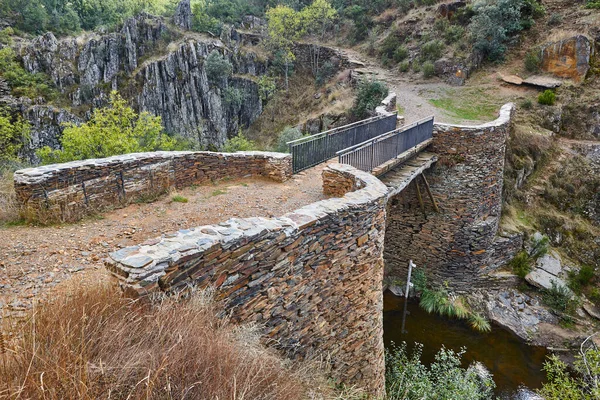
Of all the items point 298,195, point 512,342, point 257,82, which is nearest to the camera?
point 298,195

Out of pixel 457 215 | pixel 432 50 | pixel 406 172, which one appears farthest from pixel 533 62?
pixel 406 172

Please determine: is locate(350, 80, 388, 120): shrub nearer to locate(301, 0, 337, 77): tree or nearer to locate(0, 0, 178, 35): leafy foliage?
locate(301, 0, 337, 77): tree

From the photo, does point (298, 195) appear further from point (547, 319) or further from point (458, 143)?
point (547, 319)

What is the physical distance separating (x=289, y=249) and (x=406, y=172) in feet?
24.2

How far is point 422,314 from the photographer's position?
12867mm

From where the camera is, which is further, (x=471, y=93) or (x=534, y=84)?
(x=471, y=93)

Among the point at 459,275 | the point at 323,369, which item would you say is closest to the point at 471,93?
the point at 459,275

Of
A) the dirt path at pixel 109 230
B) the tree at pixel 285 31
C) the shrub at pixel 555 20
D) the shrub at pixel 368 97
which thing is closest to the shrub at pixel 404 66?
the shrub at pixel 368 97

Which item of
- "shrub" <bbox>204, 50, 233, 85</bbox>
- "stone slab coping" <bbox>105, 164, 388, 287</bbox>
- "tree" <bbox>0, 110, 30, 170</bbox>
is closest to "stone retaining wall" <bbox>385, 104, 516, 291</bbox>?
"stone slab coping" <bbox>105, 164, 388, 287</bbox>

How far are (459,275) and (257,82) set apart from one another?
1087 inches

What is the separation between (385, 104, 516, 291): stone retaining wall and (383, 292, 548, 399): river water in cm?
185

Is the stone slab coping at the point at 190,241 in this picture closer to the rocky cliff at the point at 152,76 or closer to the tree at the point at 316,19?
the rocky cliff at the point at 152,76

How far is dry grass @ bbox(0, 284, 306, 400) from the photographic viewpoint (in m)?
1.92

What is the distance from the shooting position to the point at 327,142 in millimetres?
10742
